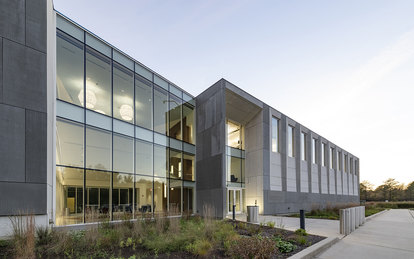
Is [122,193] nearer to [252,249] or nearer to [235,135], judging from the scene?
[252,249]

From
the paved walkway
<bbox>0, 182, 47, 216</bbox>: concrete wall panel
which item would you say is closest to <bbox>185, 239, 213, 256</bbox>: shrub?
the paved walkway

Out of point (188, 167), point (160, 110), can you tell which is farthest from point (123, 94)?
point (188, 167)

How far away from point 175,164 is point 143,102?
203 inches

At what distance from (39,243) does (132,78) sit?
37.0 feet

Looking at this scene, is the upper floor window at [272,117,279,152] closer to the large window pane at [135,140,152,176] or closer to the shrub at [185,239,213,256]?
the large window pane at [135,140,152,176]

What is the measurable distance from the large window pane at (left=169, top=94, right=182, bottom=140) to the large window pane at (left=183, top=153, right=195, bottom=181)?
174cm

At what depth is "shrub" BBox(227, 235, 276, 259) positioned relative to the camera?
583 cm

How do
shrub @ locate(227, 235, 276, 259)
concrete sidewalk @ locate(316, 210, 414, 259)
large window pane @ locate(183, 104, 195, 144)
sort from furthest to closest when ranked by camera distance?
large window pane @ locate(183, 104, 195, 144) < concrete sidewalk @ locate(316, 210, 414, 259) < shrub @ locate(227, 235, 276, 259)

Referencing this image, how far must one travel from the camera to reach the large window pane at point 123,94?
14.8 meters

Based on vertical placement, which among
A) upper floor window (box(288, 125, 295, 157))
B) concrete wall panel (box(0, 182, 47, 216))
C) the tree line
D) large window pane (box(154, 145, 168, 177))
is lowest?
the tree line

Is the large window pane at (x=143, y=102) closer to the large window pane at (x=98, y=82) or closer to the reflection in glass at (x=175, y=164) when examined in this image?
the large window pane at (x=98, y=82)

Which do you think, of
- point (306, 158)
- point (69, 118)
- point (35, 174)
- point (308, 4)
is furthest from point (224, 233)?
point (306, 158)

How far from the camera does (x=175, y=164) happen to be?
60.0 feet

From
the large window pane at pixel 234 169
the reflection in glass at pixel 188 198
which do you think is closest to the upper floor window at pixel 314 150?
the large window pane at pixel 234 169
